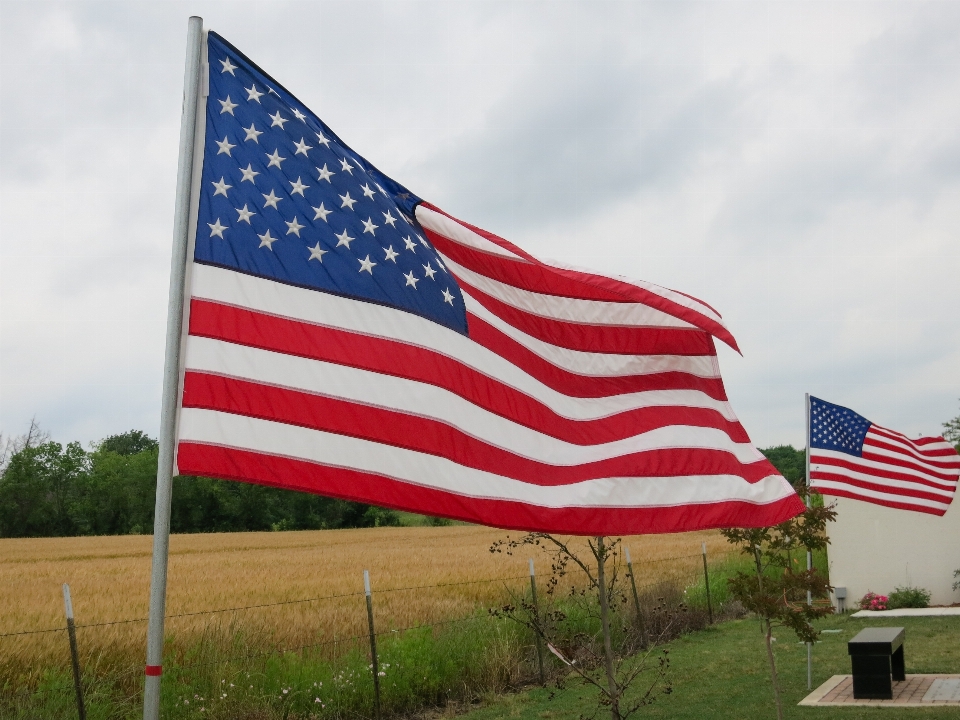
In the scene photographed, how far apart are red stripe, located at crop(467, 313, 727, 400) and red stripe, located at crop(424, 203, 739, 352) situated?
0.44 meters

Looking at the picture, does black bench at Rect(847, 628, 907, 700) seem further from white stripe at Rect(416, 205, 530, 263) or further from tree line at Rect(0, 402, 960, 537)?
tree line at Rect(0, 402, 960, 537)

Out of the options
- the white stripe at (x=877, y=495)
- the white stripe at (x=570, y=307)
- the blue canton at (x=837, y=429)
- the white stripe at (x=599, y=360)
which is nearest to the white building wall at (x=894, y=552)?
the white stripe at (x=877, y=495)

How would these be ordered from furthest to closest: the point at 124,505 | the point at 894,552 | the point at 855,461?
the point at 124,505 < the point at 894,552 < the point at 855,461

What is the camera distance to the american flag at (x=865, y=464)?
55.8 feet

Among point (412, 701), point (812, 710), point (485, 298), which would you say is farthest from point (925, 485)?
point (485, 298)

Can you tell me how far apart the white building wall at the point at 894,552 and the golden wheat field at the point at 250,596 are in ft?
13.9

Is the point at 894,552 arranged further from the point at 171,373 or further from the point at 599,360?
the point at 171,373

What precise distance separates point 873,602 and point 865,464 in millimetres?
10237

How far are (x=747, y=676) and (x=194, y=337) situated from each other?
14298mm

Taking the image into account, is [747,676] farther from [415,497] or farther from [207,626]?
[415,497]

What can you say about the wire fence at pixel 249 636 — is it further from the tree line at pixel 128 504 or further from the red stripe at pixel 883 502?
the tree line at pixel 128 504

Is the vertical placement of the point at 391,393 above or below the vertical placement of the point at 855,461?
below

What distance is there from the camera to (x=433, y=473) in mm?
4879

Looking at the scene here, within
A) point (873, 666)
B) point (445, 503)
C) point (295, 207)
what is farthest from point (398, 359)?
point (873, 666)
